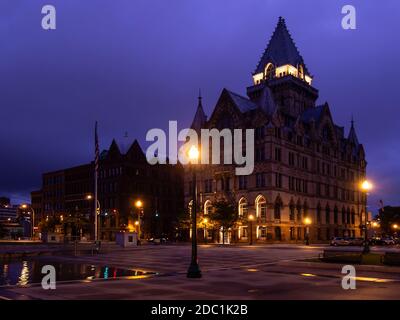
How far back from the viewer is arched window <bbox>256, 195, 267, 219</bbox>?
81.9 metres

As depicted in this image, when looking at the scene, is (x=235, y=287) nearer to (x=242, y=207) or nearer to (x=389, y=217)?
(x=242, y=207)

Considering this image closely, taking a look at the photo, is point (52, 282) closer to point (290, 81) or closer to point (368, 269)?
point (368, 269)

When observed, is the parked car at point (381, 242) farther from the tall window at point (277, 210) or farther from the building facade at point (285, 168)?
the tall window at point (277, 210)

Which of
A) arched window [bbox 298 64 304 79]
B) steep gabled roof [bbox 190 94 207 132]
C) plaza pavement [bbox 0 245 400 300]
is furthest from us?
arched window [bbox 298 64 304 79]

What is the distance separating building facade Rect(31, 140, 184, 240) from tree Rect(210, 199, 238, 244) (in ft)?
82.8

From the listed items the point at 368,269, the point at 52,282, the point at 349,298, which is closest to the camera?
the point at 349,298

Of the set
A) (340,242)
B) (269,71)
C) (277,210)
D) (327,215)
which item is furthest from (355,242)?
(269,71)

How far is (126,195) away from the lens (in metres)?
108

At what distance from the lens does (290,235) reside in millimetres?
85500

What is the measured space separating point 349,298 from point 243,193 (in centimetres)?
6924

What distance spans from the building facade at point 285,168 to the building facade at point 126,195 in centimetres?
1740

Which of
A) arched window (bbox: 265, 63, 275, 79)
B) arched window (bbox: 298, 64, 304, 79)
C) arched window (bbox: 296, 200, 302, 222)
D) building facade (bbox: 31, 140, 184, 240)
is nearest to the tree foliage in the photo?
arched window (bbox: 298, 64, 304, 79)

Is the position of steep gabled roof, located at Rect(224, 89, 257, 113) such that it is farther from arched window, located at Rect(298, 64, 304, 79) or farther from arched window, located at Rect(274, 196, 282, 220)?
arched window, located at Rect(298, 64, 304, 79)
